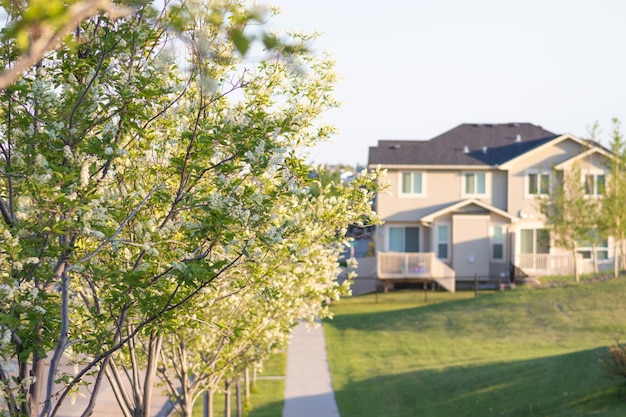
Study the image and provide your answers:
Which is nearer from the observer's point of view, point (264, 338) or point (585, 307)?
point (264, 338)

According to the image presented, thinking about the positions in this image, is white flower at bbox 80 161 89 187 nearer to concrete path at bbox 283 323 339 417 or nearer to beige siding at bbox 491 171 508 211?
concrete path at bbox 283 323 339 417

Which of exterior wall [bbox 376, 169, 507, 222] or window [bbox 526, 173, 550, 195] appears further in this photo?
exterior wall [bbox 376, 169, 507, 222]

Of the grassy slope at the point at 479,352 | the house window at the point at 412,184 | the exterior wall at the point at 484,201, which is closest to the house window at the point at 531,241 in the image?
the exterior wall at the point at 484,201

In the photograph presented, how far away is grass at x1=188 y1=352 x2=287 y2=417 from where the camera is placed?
67.4ft

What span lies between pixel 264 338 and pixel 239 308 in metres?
0.63

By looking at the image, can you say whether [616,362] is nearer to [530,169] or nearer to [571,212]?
[571,212]

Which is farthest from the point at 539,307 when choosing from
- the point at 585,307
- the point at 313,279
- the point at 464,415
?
the point at 313,279

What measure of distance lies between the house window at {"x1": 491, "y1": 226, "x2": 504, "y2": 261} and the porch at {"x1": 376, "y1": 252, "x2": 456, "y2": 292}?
2399mm

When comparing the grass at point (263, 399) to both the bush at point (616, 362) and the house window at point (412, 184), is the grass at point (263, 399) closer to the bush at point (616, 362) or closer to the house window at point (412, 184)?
the bush at point (616, 362)

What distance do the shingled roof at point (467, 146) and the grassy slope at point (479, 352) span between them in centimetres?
630

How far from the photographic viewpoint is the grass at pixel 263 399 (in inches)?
809

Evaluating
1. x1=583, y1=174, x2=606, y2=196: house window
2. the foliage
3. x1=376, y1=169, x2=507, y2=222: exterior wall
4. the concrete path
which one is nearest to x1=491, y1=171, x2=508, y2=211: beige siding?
x1=376, y1=169, x2=507, y2=222: exterior wall

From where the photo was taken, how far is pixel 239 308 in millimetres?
12617

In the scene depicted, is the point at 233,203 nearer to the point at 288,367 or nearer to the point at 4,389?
the point at 4,389
